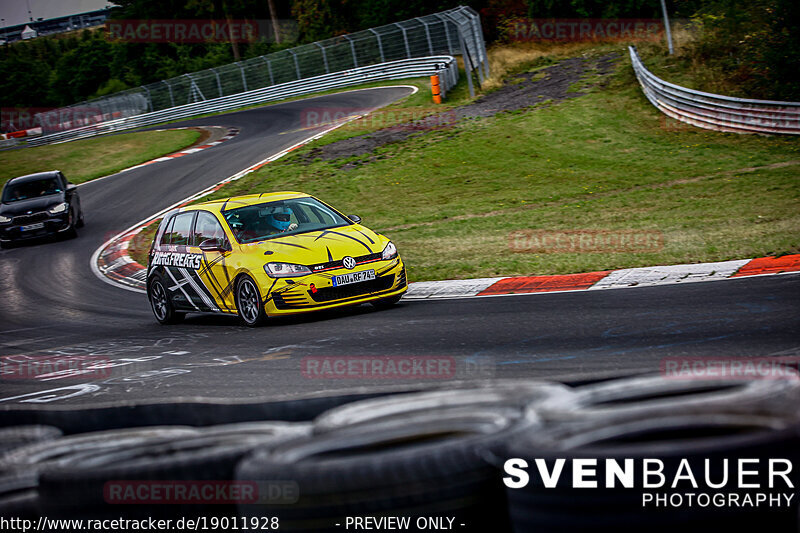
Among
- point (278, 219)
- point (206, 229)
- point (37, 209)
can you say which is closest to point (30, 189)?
point (37, 209)

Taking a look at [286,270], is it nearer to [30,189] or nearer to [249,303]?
[249,303]

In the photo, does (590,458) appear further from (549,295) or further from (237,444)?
(549,295)

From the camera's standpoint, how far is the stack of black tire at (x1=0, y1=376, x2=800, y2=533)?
2598 mm

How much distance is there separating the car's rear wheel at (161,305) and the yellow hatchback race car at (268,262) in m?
0.01

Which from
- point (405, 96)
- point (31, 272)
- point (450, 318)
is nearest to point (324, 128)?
point (405, 96)

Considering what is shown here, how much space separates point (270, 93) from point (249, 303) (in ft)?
133

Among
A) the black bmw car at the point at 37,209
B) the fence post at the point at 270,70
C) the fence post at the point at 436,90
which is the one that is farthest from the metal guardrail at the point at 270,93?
the black bmw car at the point at 37,209

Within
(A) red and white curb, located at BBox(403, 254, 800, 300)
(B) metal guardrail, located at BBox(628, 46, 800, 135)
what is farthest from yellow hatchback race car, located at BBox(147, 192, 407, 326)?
(B) metal guardrail, located at BBox(628, 46, 800, 135)

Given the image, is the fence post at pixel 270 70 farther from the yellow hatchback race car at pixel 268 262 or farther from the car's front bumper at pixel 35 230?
the yellow hatchback race car at pixel 268 262

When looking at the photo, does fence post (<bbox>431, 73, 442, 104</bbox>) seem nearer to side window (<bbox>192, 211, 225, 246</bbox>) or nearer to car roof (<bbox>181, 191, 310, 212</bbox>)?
car roof (<bbox>181, 191, 310, 212</bbox>)

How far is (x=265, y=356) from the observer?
7957mm

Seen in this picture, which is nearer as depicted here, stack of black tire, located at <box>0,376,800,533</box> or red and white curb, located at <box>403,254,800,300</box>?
stack of black tire, located at <box>0,376,800,533</box>

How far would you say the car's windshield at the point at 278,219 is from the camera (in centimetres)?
1060

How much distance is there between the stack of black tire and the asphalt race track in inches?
22.9
